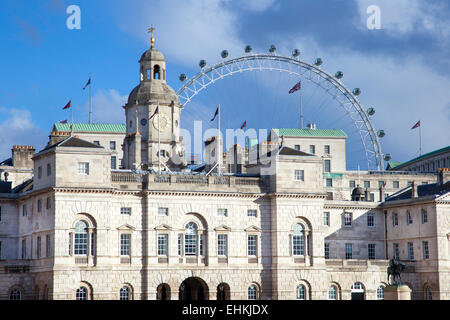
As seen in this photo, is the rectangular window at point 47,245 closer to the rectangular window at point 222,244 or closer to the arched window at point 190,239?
the arched window at point 190,239

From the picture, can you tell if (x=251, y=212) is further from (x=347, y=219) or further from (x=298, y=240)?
(x=347, y=219)

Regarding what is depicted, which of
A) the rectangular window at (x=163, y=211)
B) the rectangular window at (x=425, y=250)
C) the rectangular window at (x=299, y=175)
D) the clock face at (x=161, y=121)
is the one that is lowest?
the rectangular window at (x=425, y=250)

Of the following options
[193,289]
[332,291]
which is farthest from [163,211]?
[332,291]

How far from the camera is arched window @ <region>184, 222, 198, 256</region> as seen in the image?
95938mm

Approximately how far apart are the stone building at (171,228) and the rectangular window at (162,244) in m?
0.11

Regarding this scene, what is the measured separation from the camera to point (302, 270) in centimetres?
9838

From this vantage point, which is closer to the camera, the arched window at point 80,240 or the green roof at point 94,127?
the arched window at point 80,240

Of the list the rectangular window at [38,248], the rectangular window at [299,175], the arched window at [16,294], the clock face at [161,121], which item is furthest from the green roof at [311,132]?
the arched window at [16,294]

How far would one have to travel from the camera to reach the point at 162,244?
95.0 metres

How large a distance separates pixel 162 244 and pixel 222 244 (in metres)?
5.84

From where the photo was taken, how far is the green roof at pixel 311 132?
15700cm

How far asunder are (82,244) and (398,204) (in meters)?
36.3

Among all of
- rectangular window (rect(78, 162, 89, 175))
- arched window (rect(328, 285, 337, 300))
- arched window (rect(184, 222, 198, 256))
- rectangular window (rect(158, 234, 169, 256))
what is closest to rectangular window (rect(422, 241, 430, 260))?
arched window (rect(328, 285, 337, 300))
